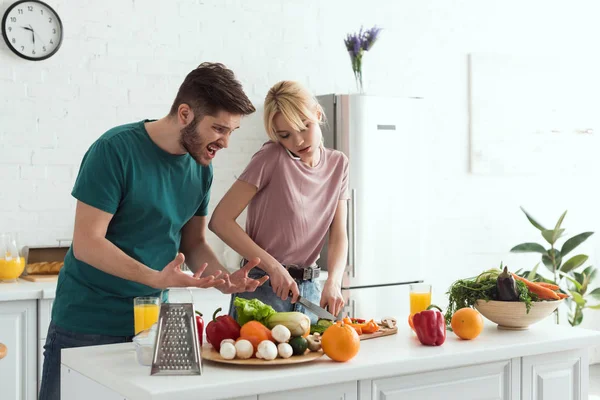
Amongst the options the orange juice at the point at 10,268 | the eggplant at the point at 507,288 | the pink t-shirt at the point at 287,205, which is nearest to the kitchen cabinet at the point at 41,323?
the orange juice at the point at 10,268

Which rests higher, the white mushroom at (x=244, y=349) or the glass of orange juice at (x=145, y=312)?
the glass of orange juice at (x=145, y=312)

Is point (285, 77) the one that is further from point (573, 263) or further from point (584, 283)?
point (584, 283)

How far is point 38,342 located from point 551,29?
4444 mm

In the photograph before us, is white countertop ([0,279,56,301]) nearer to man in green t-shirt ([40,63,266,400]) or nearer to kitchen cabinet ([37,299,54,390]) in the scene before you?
kitchen cabinet ([37,299,54,390])

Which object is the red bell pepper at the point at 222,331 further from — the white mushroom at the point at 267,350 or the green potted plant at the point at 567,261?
the green potted plant at the point at 567,261

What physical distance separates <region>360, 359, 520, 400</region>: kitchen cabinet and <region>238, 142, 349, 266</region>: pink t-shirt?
75cm

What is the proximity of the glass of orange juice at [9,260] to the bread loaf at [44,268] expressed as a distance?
5 cm

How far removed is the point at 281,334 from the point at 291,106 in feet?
2.99

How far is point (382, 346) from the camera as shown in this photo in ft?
7.67

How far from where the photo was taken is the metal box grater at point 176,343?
1938 millimetres

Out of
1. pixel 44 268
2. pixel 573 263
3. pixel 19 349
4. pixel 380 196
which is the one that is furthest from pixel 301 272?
pixel 573 263

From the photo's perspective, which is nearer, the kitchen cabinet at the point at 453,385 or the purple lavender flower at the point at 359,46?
the kitchen cabinet at the point at 453,385

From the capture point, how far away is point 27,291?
3.63 m

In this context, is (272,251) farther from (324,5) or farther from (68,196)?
(324,5)
